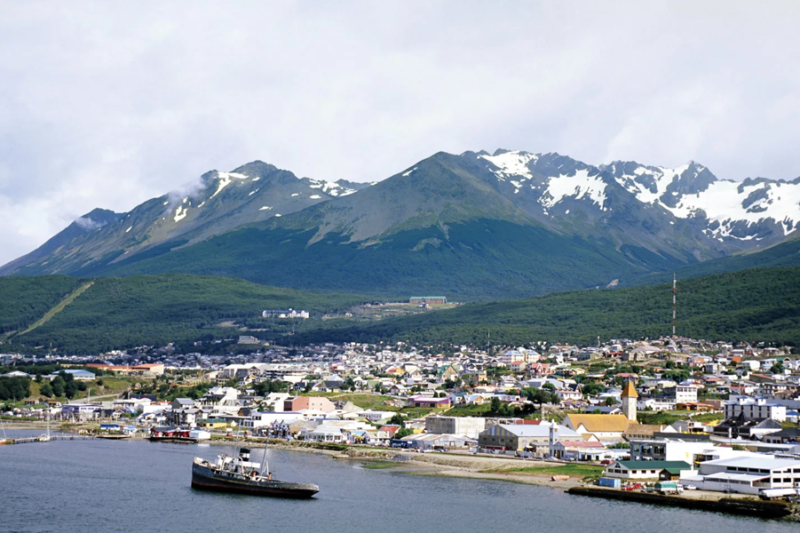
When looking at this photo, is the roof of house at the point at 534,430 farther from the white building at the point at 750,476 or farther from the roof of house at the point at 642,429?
the white building at the point at 750,476

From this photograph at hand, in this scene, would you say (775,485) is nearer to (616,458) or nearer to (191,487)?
(616,458)

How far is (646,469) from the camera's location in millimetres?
57688

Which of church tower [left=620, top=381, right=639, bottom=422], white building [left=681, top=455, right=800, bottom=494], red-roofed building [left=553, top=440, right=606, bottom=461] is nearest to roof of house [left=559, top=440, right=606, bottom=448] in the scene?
red-roofed building [left=553, top=440, right=606, bottom=461]

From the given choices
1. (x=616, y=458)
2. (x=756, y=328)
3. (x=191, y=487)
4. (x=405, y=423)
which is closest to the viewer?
(x=191, y=487)

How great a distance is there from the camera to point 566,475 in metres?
60.3

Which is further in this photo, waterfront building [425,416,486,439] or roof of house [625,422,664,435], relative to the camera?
waterfront building [425,416,486,439]

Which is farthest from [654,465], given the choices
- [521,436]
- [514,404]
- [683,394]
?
[514,404]

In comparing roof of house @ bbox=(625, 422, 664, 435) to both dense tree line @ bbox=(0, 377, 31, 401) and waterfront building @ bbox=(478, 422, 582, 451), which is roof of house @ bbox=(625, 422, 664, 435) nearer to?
waterfront building @ bbox=(478, 422, 582, 451)

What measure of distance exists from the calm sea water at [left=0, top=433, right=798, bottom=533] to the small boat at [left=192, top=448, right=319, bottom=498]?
0.89m

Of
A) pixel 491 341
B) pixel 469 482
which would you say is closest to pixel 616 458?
pixel 469 482

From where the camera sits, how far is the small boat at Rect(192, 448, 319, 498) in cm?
5491

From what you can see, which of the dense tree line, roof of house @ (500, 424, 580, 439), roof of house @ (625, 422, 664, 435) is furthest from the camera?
the dense tree line

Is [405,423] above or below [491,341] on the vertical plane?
below

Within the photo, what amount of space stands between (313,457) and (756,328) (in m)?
76.0
